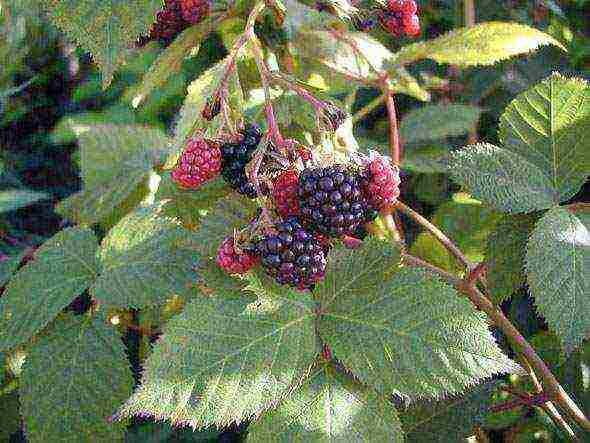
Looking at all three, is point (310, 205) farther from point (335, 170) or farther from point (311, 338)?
point (311, 338)

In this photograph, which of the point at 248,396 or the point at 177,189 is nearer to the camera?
the point at 248,396

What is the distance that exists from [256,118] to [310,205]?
0.31 metres

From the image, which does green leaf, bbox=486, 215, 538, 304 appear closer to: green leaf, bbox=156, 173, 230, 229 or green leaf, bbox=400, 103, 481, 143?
green leaf, bbox=156, 173, 230, 229

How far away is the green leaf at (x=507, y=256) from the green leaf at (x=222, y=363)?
27 centimetres

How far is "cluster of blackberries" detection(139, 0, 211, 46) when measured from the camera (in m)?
1.02

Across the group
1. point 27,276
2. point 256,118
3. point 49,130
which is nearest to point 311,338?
point 256,118

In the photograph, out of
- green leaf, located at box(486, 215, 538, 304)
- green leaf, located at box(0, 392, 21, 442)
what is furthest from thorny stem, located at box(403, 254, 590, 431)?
Answer: green leaf, located at box(0, 392, 21, 442)

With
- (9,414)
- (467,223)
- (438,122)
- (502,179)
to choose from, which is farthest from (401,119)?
(9,414)

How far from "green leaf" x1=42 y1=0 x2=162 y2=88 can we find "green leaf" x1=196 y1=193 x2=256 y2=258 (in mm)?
201

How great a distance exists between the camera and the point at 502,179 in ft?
2.98

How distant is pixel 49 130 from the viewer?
253 cm

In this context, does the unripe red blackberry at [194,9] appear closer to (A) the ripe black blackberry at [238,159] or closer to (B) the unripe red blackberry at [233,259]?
(A) the ripe black blackberry at [238,159]

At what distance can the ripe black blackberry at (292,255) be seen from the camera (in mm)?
765

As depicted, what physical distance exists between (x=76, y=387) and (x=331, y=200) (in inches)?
19.3
